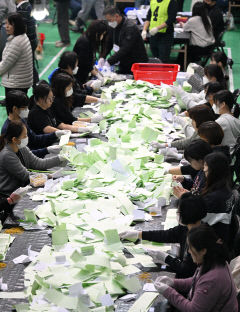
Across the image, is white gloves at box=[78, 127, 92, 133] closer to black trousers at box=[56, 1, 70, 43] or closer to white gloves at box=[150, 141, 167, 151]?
white gloves at box=[150, 141, 167, 151]

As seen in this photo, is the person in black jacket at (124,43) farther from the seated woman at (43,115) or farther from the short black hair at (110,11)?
the seated woman at (43,115)

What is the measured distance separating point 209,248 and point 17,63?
16.4 feet

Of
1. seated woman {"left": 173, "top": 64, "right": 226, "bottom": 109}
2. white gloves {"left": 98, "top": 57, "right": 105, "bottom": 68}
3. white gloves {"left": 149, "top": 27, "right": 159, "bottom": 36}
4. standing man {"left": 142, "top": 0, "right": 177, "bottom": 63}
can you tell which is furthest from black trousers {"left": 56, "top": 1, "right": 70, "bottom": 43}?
seated woman {"left": 173, "top": 64, "right": 226, "bottom": 109}

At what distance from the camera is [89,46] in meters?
7.73

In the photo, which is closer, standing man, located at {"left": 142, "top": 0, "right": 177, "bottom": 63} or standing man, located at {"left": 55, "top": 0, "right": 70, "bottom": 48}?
standing man, located at {"left": 142, "top": 0, "right": 177, "bottom": 63}

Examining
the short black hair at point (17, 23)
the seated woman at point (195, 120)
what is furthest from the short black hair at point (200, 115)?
the short black hair at point (17, 23)

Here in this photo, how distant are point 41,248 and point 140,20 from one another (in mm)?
8065

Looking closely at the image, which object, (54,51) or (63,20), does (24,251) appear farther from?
(63,20)

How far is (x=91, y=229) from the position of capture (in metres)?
4.00

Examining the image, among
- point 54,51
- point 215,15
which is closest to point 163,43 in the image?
point 215,15

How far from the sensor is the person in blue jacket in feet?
18.0

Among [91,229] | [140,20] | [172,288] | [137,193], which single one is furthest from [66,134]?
[140,20]

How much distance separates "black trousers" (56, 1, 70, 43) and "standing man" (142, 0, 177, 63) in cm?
318

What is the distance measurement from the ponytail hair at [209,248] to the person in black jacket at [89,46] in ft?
16.1
